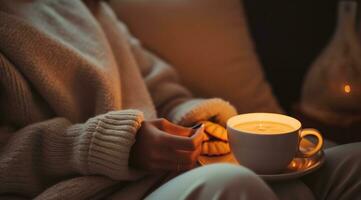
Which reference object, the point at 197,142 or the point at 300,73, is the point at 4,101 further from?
the point at 300,73

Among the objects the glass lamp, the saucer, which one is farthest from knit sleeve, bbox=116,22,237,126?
the glass lamp

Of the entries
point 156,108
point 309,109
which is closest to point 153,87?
point 156,108

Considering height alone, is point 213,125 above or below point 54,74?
below

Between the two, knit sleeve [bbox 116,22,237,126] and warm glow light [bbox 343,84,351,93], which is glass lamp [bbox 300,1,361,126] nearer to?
warm glow light [bbox 343,84,351,93]

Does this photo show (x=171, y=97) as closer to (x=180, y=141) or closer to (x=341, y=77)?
(x=180, y=141)

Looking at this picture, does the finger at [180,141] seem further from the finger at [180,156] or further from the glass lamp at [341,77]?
the glass lamp at [341,77]

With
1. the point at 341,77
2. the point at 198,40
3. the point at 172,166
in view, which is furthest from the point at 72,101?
the point at 341,77

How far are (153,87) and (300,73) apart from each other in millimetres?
521

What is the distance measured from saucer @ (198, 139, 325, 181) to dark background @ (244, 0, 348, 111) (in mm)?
523

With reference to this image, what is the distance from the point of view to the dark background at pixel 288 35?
123cm

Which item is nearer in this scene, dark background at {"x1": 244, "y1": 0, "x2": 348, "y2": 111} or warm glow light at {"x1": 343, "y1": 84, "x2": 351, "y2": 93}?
warm glow light at {"x1": 343, "y1": 84, "x2": 351, "y2": 93}

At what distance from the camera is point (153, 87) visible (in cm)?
96

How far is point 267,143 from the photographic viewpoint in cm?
62

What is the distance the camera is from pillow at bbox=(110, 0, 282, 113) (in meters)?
1.02
